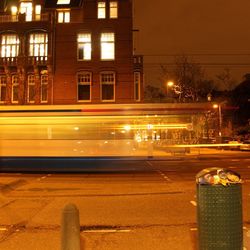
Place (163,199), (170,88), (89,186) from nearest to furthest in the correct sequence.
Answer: (163,199) → (89,186) → (170,88)

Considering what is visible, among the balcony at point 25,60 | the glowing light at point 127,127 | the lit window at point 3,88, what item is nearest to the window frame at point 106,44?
the balcony at point 25,60

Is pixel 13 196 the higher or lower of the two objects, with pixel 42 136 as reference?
lower

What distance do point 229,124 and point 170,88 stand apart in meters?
24.4

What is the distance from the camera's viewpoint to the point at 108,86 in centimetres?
3956

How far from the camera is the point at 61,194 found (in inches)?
556

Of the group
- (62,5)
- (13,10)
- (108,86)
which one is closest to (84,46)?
(62,5)

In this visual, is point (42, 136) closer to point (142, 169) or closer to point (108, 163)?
point (108, 163)

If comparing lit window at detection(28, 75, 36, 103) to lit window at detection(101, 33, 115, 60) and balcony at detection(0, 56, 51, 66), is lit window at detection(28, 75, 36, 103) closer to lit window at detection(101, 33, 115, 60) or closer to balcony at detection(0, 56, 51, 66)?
balcony at detection(0, 56, 51, 66)

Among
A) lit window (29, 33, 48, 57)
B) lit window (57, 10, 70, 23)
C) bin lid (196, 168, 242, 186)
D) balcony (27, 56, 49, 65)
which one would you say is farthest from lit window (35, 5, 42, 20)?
bin lid (196, 168, 242, 186)

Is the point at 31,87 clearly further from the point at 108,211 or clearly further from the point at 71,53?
the point at 108,211

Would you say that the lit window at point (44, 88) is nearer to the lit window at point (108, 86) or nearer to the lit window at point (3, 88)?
the lit window at point (3, 88)

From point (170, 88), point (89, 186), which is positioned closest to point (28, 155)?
point (89, 186)

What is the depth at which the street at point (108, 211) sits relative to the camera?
314 inches

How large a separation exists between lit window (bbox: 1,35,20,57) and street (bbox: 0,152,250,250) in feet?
76.9
